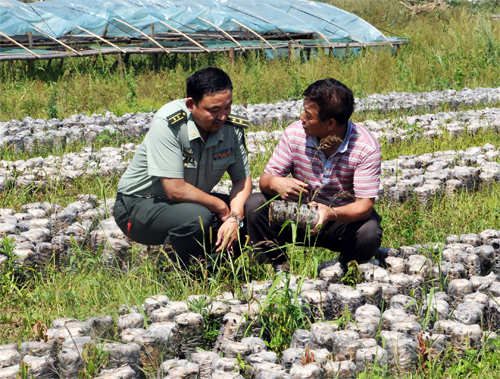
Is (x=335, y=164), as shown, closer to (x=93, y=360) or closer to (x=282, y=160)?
(x=282, y=160)

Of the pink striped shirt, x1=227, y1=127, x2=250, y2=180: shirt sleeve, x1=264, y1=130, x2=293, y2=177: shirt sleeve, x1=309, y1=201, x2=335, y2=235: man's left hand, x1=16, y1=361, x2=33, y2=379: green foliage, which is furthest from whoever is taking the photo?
x1=227, y1=127, x2=250, y2=180: shirt sleeve

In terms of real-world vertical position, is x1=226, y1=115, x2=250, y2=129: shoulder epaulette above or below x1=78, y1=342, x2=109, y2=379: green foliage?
above

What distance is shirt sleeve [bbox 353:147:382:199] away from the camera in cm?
332

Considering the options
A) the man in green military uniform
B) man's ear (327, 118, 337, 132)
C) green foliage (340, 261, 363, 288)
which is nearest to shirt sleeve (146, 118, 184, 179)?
the man in green military uniform

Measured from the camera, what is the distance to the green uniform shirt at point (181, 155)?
3.40 m

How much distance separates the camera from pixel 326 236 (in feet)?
11.7

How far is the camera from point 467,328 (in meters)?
2.75

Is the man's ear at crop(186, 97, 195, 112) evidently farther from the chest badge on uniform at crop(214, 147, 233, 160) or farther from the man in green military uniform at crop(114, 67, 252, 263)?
the chest badge on uniform at crop(214, 147, 233, 160)

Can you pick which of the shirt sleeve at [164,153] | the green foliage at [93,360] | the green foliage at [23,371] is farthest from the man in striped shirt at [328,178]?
the green foliage at [23,371]

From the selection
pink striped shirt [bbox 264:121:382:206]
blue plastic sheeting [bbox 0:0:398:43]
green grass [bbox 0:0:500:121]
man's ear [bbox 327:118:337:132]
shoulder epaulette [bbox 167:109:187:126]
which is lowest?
pink striped shirt [bbox 264:121:382:206]

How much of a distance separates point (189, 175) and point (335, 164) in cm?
90

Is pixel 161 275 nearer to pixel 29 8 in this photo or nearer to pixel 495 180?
pixel 495 180

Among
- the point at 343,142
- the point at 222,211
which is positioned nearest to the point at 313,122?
the point at 343,142

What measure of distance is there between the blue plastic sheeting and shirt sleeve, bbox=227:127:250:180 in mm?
9643
